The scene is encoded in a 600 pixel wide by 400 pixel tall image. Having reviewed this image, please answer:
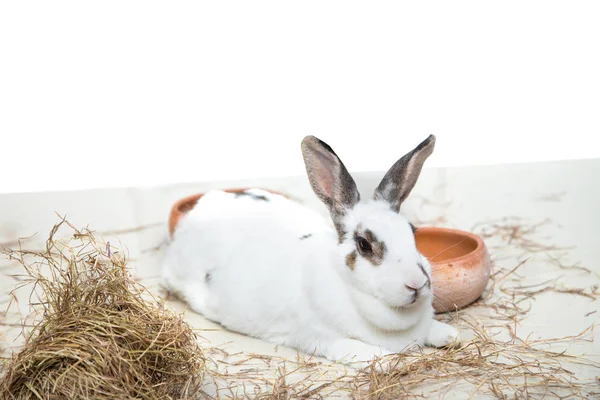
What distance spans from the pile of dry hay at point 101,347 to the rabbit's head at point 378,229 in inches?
26.3

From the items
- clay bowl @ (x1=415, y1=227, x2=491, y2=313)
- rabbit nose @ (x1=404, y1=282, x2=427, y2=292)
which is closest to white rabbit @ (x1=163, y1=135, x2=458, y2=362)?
rabbit nose @ (x1=404, y1=282, x2=427, y2=292)

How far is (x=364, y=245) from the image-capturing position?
2652 millimetres

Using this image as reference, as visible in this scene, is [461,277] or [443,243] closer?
[461,277]

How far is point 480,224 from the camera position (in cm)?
446

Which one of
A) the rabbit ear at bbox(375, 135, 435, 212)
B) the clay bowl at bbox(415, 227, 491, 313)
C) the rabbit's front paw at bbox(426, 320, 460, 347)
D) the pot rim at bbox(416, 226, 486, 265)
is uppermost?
the rabbit ear at bbox(375, 135, 435, 212)

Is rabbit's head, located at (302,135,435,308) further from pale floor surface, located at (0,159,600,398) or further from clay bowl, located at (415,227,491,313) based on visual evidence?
pale floor surface, located at (0,159,600,398)

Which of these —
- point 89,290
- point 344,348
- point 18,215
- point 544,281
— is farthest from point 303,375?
point 18,215

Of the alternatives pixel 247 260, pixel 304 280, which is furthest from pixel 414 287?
pixel 247 260

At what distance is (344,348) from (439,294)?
59cm

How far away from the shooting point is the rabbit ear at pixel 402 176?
275 centimetres

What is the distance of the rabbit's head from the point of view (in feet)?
8.41

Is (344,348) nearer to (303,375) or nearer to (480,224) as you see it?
(303,375)

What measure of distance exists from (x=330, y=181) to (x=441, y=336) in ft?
2.44

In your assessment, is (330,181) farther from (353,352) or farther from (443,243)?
(443,243)
